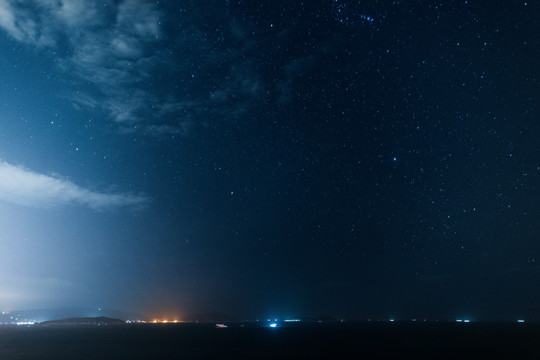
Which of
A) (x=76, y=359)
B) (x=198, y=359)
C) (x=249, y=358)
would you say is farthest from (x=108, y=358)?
(x=249, y=358)

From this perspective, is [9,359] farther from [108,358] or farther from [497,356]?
[497,356]

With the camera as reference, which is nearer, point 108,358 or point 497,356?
point 108,358

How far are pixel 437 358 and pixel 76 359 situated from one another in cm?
5419

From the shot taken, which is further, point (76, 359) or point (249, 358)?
point (249, 358)

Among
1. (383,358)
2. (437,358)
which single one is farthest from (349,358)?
(437,358)

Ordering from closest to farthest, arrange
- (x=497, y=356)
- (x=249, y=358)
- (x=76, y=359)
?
(x=76, y=359) < (x=249, y=358) < (x=497, y=356)

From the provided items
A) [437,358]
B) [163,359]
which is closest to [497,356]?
[437,358]

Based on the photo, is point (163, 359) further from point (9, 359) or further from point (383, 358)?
point (383, 358)

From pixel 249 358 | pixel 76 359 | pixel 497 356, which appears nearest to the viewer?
pixel 76 359

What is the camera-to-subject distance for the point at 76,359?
183 ft

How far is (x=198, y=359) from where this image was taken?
186 feet

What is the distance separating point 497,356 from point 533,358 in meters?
5.11

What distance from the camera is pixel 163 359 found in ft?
186

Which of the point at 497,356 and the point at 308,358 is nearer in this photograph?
the point at 308,358
